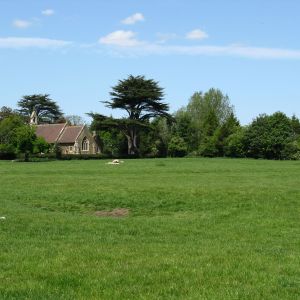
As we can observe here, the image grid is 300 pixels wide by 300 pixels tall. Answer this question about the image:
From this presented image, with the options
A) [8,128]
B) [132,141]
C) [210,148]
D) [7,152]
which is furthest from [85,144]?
[210,148]

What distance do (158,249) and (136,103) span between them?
312ft

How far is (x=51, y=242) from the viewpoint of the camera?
41.6ft

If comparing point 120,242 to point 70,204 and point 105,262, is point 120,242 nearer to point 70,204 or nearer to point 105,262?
point 105,262

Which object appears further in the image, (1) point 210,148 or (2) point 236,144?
(1) point 210,148

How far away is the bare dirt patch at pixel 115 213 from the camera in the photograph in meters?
21.0

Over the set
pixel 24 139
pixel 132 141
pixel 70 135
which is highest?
pixel 70 135

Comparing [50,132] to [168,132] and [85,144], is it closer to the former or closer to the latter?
[85,144]

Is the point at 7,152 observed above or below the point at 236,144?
below

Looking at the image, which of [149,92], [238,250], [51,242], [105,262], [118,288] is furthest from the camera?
[149,92]

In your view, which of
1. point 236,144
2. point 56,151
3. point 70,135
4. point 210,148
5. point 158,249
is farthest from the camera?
point 70,135

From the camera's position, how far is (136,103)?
105812mm

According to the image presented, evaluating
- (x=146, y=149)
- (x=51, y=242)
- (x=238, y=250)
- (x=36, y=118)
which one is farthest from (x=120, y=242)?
(x=36, y=118)

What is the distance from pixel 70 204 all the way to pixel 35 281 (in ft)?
50.9

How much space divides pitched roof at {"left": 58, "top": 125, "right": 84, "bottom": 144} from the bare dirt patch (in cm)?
10130
